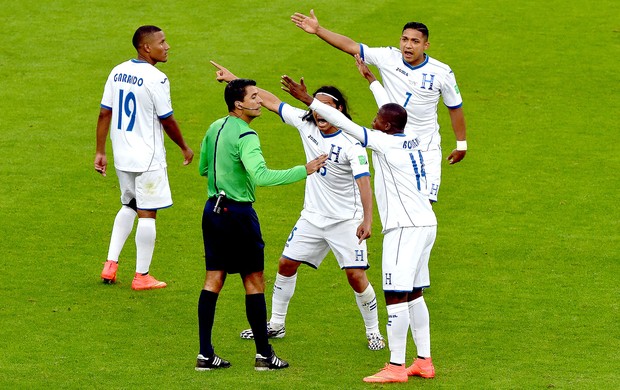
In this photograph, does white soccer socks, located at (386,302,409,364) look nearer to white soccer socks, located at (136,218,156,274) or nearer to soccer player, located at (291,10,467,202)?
soccer player, located at (291,10,467,202)

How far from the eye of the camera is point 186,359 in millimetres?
9898

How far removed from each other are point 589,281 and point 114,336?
533cm

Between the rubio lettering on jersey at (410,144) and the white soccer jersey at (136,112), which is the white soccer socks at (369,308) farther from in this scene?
the white soccer jersey at (136,112)

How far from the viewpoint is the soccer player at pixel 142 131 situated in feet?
38.9

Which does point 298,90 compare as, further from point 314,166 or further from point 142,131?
point 142,131

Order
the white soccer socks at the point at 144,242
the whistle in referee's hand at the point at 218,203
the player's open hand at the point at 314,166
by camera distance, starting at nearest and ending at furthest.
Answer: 1. the player's open hand at the point at 314,166
2. the whistle in referee's hand at the point at 218,203
3. the white soccer socks at the point at 144,242

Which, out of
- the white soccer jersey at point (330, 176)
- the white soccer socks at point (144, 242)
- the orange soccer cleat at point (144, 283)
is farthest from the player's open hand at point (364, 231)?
the orange soccer cleat at point (144, 283)

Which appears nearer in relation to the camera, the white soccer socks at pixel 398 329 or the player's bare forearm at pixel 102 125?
the white soccer socks at pixel 398 329

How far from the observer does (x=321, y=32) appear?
449 inches

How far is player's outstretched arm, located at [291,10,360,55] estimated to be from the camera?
441 inches

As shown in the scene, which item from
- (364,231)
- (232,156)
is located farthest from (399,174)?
(232,156)

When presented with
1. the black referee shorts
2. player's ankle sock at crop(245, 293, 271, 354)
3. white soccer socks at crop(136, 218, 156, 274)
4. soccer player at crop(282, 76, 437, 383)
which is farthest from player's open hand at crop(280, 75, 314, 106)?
white soccer socks at crop(136, 218, 156, 274)

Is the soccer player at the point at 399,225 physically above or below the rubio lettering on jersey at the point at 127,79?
below

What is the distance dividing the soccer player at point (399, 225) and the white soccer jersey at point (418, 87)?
7.35ft
